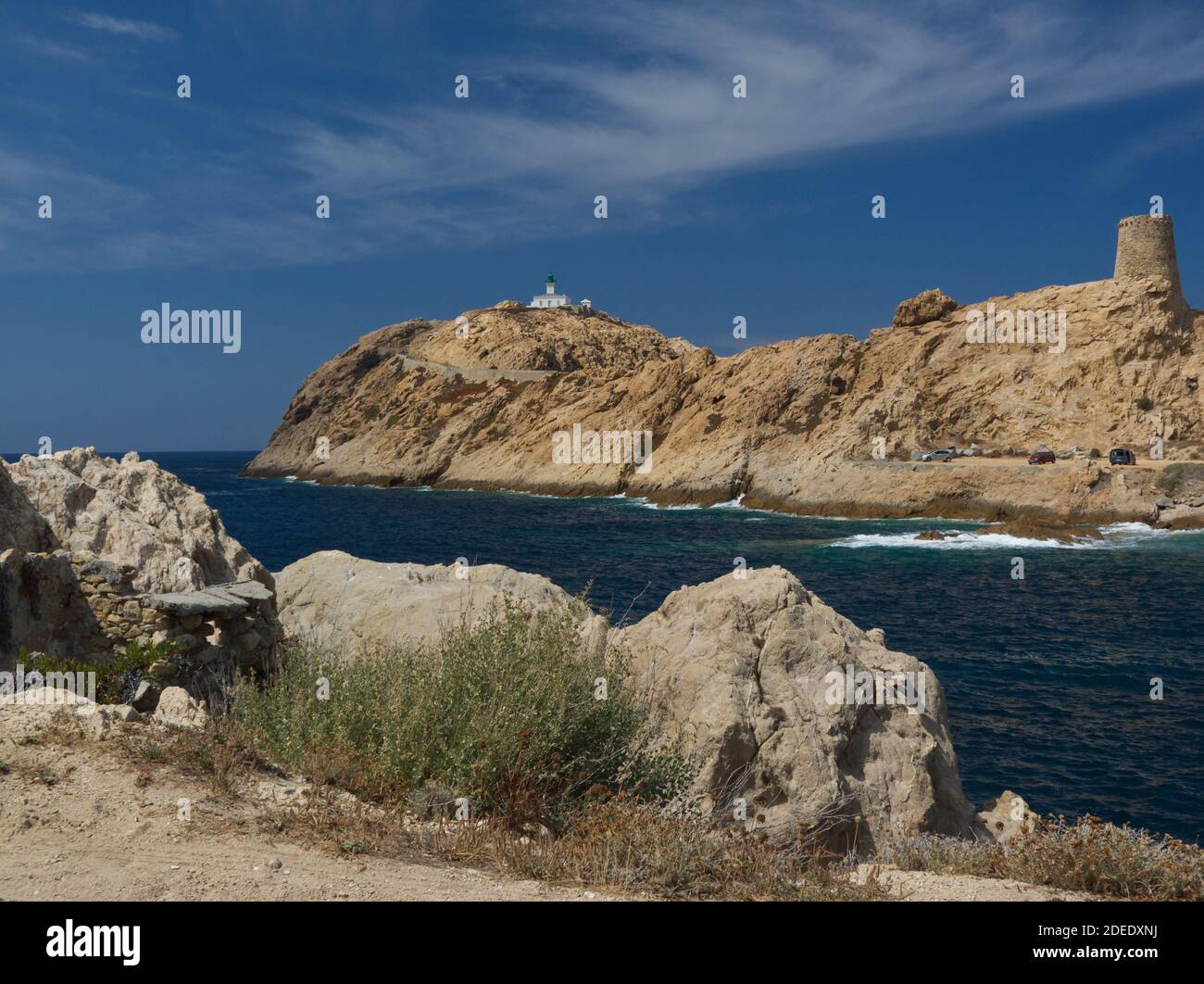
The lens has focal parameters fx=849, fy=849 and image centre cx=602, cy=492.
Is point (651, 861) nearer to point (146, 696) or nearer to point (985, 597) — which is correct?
point (146, 696)

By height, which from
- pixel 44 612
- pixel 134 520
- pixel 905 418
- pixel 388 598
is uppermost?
pixel 905 418

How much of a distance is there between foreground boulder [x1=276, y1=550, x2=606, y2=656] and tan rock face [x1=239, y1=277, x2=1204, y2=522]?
45.6m

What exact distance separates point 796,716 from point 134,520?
28.0ft

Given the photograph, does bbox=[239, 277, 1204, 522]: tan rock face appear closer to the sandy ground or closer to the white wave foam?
the white wave foam

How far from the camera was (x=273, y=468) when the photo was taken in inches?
4850

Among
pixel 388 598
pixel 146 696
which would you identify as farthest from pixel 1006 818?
pixel 146 696

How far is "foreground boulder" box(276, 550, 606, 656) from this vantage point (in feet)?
35.0

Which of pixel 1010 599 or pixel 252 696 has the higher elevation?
pixel 252 696

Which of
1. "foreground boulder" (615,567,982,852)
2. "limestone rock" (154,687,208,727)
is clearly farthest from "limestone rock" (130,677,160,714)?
"foreground boulder" (615,567,982,852)

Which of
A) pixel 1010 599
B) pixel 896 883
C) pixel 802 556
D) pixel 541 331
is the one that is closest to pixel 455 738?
pixel 896 883

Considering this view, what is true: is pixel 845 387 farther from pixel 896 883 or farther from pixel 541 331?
pixel 896 883

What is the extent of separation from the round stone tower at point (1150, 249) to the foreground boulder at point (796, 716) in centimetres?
7122

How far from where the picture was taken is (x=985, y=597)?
2825cm

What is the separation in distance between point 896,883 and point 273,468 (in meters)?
128
